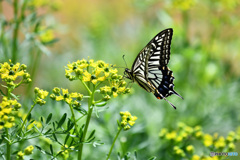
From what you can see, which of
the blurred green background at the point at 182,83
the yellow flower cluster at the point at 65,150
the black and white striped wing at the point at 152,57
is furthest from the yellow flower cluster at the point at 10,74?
the black and white striped wing at the point at 152,57

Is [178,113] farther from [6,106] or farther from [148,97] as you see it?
[6,106]

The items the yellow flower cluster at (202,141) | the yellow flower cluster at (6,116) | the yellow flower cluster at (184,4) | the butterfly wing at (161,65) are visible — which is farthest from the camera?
the yellow flower cluster at (184,4)

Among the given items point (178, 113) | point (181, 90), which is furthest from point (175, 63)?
point (178, 113)

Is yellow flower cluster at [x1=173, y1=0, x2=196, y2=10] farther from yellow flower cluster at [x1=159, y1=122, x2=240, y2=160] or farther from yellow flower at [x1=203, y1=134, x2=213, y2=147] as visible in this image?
yellow flower at [x1=203, y1=134, x2=213, y2=147]

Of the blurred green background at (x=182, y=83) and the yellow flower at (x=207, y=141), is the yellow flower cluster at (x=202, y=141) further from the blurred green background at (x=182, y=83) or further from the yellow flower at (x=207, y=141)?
the blurred green background at (x=182, y=83)

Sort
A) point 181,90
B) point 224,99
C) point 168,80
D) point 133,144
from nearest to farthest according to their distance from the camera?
point 168,80 → point 133,144 → point 224,99 → point 181,90

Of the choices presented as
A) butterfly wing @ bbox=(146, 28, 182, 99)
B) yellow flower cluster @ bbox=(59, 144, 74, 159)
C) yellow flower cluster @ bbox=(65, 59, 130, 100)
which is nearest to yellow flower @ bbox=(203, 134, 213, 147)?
butterfly wing @ bbox=(146, 28, 182, 99)

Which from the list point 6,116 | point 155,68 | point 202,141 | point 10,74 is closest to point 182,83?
point 155,68

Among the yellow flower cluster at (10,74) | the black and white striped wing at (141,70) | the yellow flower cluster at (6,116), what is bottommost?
the yellow flower cluster at (6,116)

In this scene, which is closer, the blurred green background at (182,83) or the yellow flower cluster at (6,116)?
the yellow flower cluster at (6,116)
